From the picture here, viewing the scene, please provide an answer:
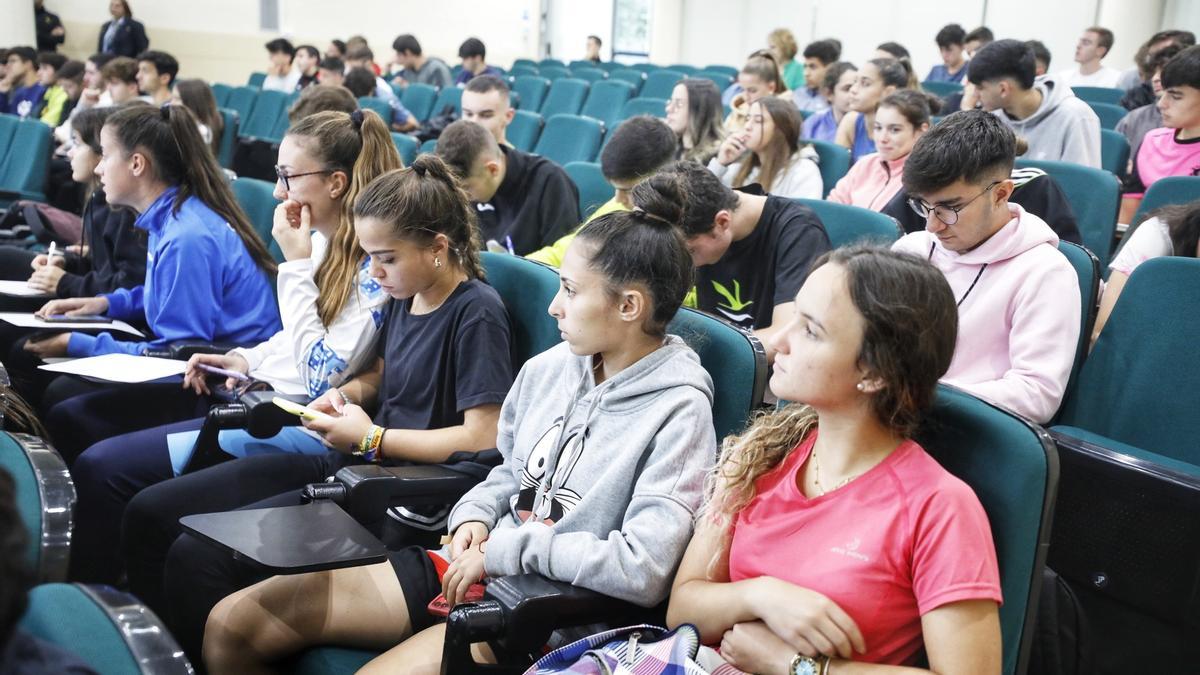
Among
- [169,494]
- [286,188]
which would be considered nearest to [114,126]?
[286,188]

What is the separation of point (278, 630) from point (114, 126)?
178 centimetres

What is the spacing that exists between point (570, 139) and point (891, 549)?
177 inches

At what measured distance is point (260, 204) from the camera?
11.1ft

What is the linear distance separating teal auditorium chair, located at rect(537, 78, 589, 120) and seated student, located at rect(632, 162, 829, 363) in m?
5.67

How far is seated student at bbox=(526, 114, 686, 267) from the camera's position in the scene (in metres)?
2.90

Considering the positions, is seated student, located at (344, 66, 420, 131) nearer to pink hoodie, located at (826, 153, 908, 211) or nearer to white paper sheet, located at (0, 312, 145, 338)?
pink hoodie, located at (826, 153, 908, 211)

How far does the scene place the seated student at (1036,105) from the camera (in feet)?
12.5

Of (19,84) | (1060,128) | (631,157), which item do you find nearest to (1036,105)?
(1060,128)

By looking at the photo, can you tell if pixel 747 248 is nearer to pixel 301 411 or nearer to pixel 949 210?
pixel 949 210

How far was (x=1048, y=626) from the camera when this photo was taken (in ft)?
4.58

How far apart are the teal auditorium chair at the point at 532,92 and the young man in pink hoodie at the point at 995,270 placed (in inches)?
267

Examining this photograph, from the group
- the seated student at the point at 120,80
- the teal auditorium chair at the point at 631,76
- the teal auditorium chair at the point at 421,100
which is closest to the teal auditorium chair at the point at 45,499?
the seated student at the point at 120,80

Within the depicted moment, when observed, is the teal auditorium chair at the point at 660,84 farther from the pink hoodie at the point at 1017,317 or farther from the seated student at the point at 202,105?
the pink hoodie at the point at 1017,317

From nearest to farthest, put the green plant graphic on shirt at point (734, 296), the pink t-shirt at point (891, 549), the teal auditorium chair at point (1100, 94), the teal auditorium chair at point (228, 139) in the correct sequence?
the pink t-shirt at point (891, 549) → the green plant graphic on shirt at point (734, 296) → the teal auditorium chair at point (228, 139) → the teal auditorium chair at point (1100, 94)
